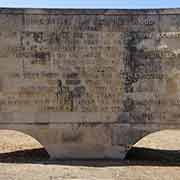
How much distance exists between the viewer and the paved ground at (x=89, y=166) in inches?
338

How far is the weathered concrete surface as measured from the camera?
10.4 meters

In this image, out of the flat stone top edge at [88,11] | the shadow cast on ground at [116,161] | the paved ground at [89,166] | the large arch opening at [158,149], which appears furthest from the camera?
the large arch opening at [158,149]

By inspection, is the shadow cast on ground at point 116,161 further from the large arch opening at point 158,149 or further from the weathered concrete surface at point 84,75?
the weathered concrete surface at point 84,75

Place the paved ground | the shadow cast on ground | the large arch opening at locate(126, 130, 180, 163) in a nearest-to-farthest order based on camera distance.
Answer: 1. the paved ground
2. the shadow cast on ground
3. the large arch opening at locate(126, 130, 180, 163)

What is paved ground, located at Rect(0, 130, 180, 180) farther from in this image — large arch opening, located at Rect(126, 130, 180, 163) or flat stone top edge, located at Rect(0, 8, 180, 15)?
flat stone top edge, located at Rect(0, 8, 180, 15)

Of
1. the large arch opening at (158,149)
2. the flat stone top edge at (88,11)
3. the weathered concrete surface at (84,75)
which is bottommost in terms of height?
the large arch opening at (158,149)

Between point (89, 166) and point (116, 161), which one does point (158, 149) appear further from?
point (89, 166)

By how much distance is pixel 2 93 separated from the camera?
10.4 metres

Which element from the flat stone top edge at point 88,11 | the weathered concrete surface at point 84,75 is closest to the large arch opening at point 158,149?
the weathered concrete surface at point 84,75

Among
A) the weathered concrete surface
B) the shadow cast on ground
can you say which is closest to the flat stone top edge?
the weathered concrete surface

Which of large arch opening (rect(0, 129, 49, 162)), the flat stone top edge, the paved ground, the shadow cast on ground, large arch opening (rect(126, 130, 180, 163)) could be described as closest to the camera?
the paved ground

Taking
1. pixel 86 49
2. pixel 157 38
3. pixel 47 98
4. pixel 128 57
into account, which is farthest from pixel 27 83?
pixel 157 38

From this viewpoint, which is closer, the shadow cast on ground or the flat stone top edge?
the shadow cast on ground

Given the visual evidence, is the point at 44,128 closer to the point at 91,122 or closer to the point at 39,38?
the point at 91,122
